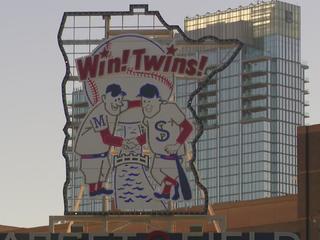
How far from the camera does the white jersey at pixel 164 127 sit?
68.9 metres

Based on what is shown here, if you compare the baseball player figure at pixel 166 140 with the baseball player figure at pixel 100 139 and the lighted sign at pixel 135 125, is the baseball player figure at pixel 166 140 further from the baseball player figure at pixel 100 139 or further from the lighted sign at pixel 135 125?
the baseball player figure at pixel 100 139

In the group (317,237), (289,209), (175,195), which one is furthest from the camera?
(289,209)

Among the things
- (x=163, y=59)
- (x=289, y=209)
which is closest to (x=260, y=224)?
(x=289, y=209)

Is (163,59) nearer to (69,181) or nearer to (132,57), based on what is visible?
(132,57)

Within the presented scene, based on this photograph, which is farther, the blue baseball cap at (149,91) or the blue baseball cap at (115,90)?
the blue baseball cap at (115,90)

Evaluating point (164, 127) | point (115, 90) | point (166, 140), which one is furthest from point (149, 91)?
point (166, 140)

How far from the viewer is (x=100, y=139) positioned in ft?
228

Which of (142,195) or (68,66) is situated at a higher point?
(68,66)

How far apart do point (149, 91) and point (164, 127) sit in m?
1.84

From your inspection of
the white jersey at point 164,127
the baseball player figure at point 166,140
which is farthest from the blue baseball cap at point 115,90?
the white jersey at point 164,127

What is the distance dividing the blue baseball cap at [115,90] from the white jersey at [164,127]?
176 centimetres

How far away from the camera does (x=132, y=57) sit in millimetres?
70312

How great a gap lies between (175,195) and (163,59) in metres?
6.13

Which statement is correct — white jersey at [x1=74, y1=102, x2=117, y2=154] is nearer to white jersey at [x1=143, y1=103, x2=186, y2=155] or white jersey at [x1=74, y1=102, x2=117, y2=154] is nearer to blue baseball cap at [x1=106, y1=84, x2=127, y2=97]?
blue baseball cap at [x1=106, y1=84, x2=127, y2=97]
